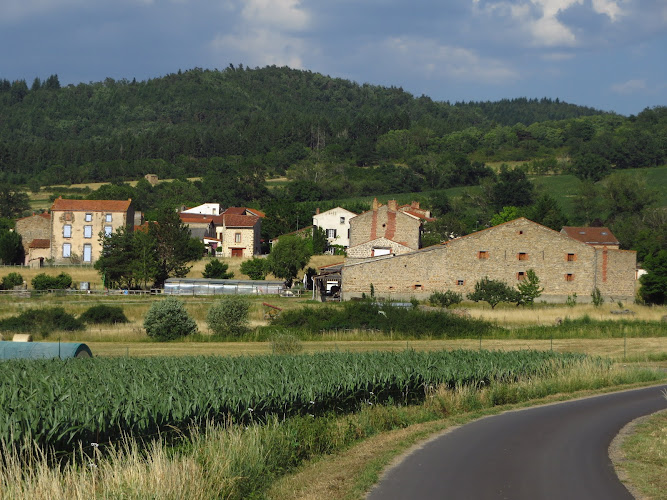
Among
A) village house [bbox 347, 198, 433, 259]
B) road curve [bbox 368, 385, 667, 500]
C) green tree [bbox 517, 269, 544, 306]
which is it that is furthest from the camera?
village house [bbox 347, 198, 433, 259]

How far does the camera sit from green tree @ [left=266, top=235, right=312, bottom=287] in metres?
80.1

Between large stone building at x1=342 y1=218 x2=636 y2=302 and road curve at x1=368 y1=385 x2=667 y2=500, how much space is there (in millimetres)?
44137

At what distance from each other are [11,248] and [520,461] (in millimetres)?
83172

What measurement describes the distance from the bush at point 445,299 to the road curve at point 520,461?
3795 cm

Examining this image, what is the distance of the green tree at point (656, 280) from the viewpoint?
208ft

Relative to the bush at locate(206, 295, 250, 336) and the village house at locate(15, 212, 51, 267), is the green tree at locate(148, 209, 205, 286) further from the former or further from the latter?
the bush at locate(206, 295, 250, 336)

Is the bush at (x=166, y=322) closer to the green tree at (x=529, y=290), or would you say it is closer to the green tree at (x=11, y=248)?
the green tree at (x=529, y=290)

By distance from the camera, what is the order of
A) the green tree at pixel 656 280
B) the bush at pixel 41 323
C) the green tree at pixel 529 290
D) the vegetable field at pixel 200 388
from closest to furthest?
1. the vegetable field at pixel 200 388
2. the bush at pixel 41 323
3. the green tree at pixel 656 280
4. the green tree at pixel 529 290

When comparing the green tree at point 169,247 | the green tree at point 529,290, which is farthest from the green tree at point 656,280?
the green tree at point 169,247

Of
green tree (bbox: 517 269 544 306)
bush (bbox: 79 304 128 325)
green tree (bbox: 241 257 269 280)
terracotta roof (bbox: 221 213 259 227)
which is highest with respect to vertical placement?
terracotta roof (bbox: 221 213 259 227)

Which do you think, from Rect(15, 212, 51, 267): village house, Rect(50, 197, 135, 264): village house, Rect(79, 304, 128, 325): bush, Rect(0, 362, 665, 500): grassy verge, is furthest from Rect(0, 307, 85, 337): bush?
Rect(15, 212, 51, 267): village house

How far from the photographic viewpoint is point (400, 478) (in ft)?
48.3

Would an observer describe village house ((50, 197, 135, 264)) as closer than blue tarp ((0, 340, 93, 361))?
No

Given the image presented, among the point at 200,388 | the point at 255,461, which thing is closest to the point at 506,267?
the point at 200,388
